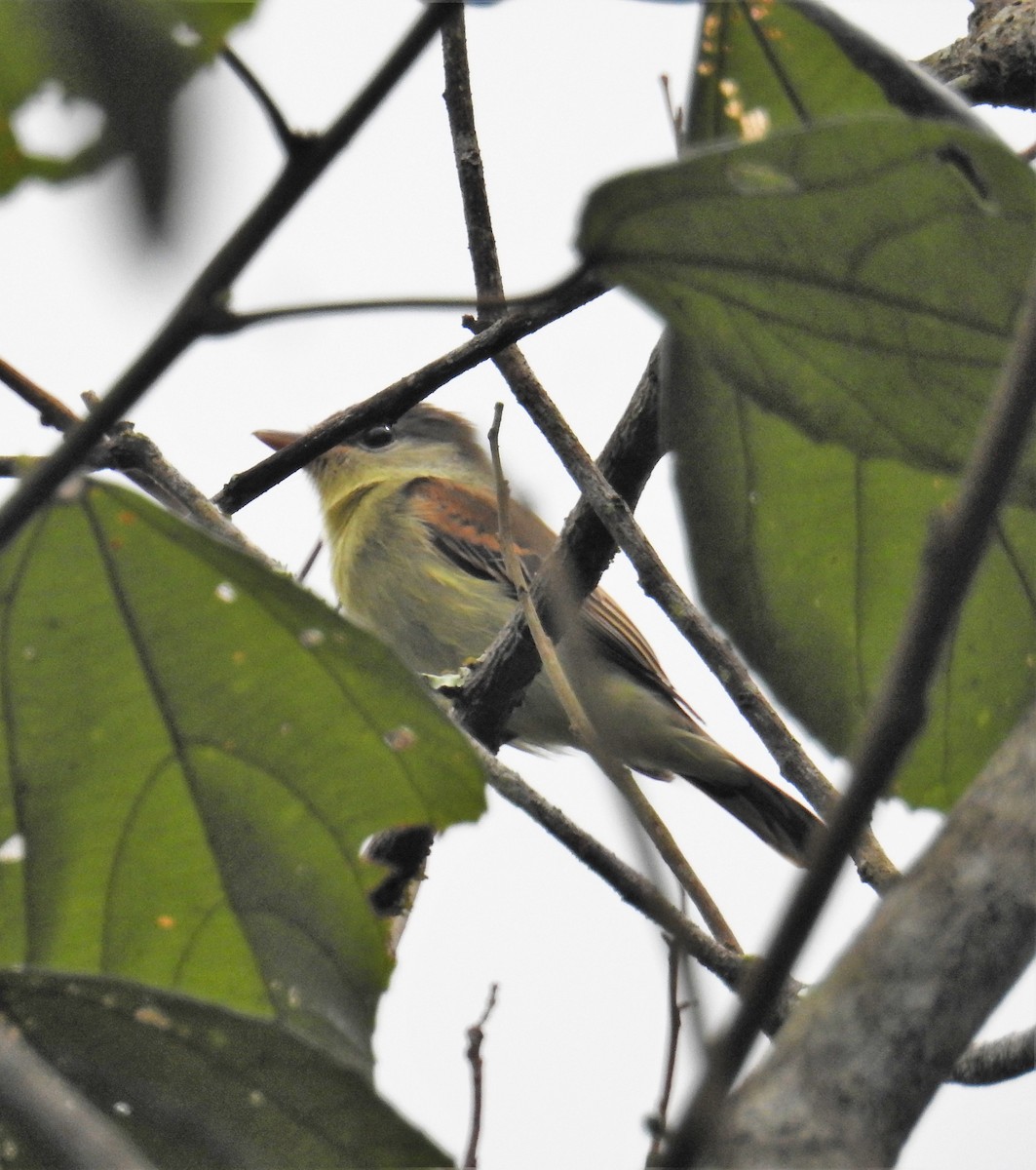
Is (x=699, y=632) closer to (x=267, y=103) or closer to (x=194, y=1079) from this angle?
(x=194, y=1079)

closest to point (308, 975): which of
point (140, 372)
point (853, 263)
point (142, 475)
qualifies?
point (140, 372)

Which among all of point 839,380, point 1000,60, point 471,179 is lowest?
point 839,380

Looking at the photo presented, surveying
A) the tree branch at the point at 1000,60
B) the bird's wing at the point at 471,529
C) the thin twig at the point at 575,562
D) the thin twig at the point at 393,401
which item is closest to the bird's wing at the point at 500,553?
the bird's wing at the point at 471,529

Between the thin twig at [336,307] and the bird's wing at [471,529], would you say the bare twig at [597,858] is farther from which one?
the bird's wing at [471,529]

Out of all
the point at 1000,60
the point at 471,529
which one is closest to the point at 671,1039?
the point at 1000,60

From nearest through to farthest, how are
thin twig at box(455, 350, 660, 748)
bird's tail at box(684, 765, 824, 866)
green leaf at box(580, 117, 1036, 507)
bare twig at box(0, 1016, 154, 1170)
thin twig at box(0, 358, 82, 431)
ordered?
bare twig at box(0, 1016, 154, 1170)
green leaf at box(580, 117, 1036, 507)
thin twig at box(0, 358, 82, 431)
thin twig at box(455, 350, 660, 748)
bird's tail at box(684, 765, 824, 866)

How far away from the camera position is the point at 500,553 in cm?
520

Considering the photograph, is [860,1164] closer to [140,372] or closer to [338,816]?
[140,372]

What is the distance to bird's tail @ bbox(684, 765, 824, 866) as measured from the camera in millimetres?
5000

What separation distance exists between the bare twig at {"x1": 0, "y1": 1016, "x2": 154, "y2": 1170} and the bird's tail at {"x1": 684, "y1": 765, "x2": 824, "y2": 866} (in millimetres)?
4201

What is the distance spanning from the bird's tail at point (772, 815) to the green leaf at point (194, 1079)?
3877mm

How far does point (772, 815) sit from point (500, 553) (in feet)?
4.05

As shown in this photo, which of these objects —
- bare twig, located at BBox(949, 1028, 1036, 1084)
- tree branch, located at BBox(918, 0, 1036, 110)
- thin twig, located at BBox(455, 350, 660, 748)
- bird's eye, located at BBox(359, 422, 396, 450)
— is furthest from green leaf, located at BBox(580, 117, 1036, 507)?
bird's eye, located at BBox(359, 422, 396, 450)

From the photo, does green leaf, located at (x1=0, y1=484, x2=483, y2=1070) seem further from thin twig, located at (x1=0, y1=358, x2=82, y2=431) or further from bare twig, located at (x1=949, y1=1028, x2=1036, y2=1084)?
bare twig, located at (x1=949, y1=1028, x2=1036, y2=1084)
